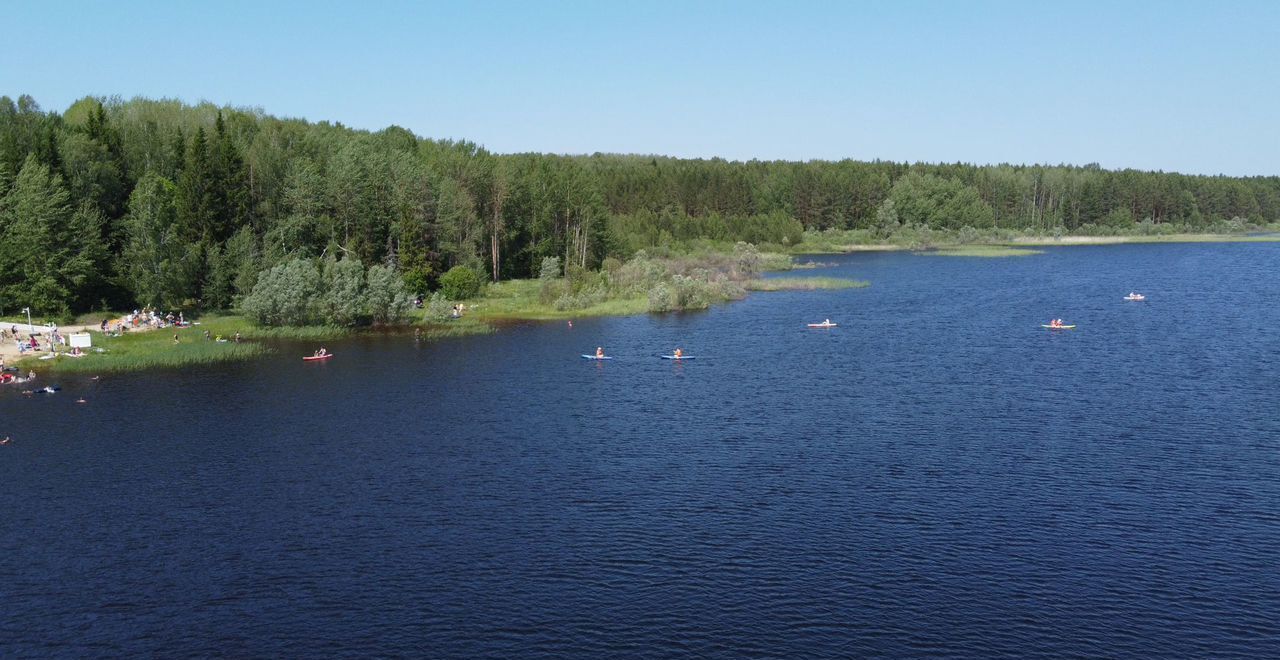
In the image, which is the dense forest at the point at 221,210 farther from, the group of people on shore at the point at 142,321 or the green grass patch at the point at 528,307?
the green grass patch at the point at 528,307

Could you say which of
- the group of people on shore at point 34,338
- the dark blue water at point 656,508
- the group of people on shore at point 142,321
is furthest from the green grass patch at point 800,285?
the group of people on shore at point 34,338

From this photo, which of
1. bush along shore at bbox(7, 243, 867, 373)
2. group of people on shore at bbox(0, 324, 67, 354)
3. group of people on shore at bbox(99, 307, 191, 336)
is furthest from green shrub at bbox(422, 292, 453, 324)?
group of people on shore at bbox(0, 324, 67, 354)

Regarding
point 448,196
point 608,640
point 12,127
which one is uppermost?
point 12,127

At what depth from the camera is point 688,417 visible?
7781 centimetres

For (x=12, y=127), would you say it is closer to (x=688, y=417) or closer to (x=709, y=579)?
(x=688, y=417)

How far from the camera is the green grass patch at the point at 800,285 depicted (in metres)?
172

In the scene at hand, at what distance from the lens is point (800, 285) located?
566 feet

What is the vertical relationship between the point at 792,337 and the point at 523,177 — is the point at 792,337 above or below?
below

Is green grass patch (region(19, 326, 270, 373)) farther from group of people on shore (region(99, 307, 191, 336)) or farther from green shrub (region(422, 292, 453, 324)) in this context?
green shrub (region(422, 292, 453, 324))

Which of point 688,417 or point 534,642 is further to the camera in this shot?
point 688,417

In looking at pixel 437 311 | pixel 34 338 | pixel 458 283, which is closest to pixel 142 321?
pixel 34 338

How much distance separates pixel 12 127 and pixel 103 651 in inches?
4681

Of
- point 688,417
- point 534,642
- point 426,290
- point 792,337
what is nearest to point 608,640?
point 534,642

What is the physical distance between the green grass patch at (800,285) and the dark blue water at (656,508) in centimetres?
7033
